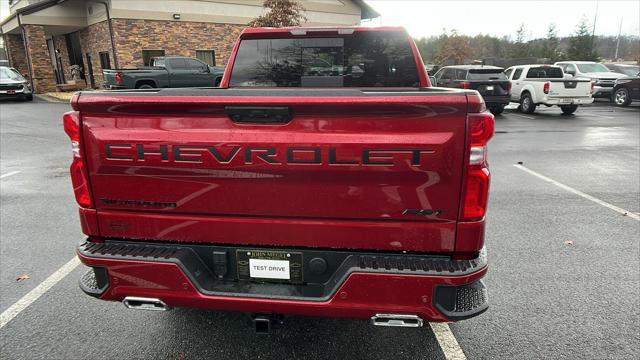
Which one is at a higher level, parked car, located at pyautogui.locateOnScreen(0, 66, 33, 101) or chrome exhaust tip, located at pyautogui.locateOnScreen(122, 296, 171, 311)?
Result: parked car, located at pyautogui.locateOnScreen(0, 66, 33, 101)

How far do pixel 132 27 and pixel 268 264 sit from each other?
2232 cm

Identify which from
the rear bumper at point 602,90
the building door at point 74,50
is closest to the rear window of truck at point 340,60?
the rear bumper at point 602,90

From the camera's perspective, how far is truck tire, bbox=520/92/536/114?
16547 millimetres

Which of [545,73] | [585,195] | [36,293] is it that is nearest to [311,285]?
[36,293]

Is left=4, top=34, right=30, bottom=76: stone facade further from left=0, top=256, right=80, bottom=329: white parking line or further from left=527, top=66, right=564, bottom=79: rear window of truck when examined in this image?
left=0, top=256, right=80, bottom=329: white parking line

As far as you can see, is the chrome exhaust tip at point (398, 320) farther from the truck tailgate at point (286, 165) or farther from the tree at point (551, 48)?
the tree at point (551, 48)

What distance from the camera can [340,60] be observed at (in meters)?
3.84

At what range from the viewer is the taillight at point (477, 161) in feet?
6.52

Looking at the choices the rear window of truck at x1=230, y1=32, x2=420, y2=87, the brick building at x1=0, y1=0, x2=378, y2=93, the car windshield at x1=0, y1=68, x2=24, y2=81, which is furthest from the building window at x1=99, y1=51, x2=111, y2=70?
the rear window of truck at x1=230, y1=32, x2=420, y2=87

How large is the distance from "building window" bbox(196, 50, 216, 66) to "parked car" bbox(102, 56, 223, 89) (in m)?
4.42

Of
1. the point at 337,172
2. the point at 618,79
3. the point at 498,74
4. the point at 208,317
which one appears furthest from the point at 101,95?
the point at 618,79

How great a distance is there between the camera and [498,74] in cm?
1531

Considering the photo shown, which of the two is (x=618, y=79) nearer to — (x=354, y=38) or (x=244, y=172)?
(x=354, y=38)

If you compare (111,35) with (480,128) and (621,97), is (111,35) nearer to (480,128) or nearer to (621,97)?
(480,128)
